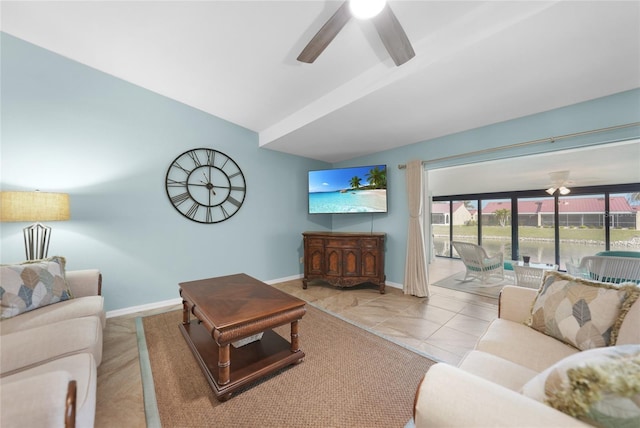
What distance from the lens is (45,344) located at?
1.19 metres

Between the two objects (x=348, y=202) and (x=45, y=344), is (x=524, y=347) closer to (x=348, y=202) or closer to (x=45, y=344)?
(x=45, y=344)

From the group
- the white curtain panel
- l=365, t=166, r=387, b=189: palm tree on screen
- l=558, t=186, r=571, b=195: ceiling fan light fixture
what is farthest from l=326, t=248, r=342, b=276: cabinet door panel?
l=558, t=186, r=571, b=195: ceiling fan light fixture

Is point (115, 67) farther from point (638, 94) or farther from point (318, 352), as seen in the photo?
point (638, 94)

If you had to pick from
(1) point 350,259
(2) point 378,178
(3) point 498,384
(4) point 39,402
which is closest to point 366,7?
(3) point 498,384

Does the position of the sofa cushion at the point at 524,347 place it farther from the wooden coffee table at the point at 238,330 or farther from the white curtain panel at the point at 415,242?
the white curtain panel at the point at 415,242

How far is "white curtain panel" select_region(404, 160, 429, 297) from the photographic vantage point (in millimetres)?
3225

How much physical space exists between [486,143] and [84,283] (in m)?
4.38

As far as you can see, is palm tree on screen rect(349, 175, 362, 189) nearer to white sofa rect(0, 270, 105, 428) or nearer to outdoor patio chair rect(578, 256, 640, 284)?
outdoor patio chair rect(578, 256, 640, 284)

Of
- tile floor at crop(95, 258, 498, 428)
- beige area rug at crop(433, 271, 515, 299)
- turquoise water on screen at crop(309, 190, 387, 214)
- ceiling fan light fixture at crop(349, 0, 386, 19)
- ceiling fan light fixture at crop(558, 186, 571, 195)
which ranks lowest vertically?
beige area rug at crop(433, 271, 515, 299)

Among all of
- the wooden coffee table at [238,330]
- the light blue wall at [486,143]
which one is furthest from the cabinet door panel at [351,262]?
the wooden coffee table at [238,330]

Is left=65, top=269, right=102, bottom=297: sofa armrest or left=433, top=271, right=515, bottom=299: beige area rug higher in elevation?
left=65, top=269, right=102, bottom=297: sofa armrest

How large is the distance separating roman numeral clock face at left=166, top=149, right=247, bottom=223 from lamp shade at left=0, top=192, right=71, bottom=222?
1045 mm

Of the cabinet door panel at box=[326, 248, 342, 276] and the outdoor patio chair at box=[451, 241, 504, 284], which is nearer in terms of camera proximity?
the cabinet door panel at box=[326, 248, 342, 276]

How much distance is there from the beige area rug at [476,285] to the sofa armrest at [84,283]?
4.44 m
